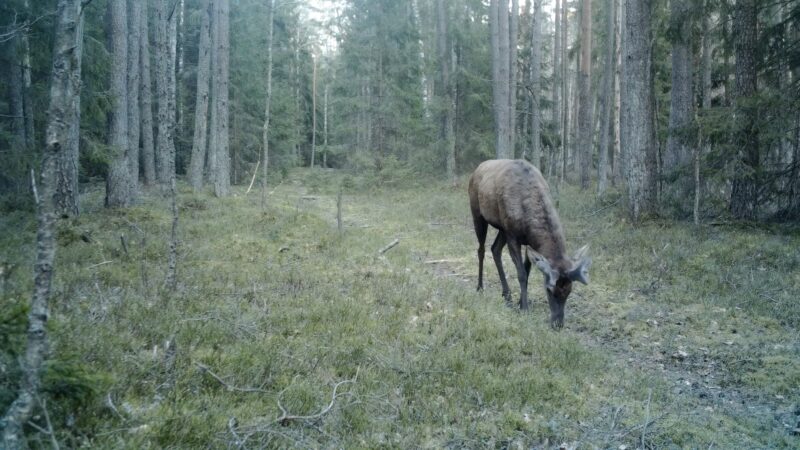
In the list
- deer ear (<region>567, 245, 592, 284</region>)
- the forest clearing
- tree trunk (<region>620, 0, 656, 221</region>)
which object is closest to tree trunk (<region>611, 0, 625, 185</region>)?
the forest clearing

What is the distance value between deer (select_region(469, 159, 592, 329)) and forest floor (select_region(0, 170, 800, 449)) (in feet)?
1.98

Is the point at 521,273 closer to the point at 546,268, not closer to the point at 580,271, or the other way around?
the point at 546,268

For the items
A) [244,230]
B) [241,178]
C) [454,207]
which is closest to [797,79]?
[454,207]

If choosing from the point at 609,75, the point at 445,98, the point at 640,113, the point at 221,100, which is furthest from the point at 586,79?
the point at 221,100

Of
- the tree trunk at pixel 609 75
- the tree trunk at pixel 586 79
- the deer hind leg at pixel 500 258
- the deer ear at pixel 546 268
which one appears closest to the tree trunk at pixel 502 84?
the tree trunk at pixel 586 79

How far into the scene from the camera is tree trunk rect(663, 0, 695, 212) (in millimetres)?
14077

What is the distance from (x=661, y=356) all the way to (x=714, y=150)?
8569 mm

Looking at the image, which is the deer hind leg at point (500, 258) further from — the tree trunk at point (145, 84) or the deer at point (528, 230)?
the tree trunk at point (145, 84)

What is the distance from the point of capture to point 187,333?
557 centimetres

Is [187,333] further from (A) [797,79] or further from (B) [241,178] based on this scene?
(B) [241,178]

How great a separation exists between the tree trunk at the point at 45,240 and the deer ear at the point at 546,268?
637cm

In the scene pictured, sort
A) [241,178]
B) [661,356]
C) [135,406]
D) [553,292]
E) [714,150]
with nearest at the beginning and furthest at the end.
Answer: [135,406] < [661,356] < [553,292] < [714,150] < [241,178]

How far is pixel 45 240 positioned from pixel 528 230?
→ 702 centimetres

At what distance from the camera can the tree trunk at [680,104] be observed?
14077mm
